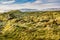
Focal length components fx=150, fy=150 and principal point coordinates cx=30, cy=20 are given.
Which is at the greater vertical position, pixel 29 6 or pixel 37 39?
pixel 29 6

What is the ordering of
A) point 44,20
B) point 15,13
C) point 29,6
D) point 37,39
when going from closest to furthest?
A: 1. point 37,39
2. point 44,20
3. point 15,13
4. point 29,6

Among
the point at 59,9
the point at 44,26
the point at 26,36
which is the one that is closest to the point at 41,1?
the point at 59,9

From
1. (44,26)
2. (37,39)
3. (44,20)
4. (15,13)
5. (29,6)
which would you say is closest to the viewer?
(37,39)

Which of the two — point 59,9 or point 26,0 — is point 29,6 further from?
point 59,9

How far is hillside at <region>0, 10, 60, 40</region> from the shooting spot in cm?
158

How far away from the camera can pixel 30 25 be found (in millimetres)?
1793


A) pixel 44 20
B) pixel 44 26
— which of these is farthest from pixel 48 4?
pixel 44 26

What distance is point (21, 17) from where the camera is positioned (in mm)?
2027

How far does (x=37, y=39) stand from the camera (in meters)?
1.53

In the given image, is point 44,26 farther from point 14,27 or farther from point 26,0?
point 26,0

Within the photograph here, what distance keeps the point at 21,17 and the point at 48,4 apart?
530mm

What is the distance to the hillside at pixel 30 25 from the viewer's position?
5.18ft

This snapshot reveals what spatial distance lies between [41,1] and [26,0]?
236mm

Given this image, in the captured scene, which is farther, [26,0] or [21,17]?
[26,0]
